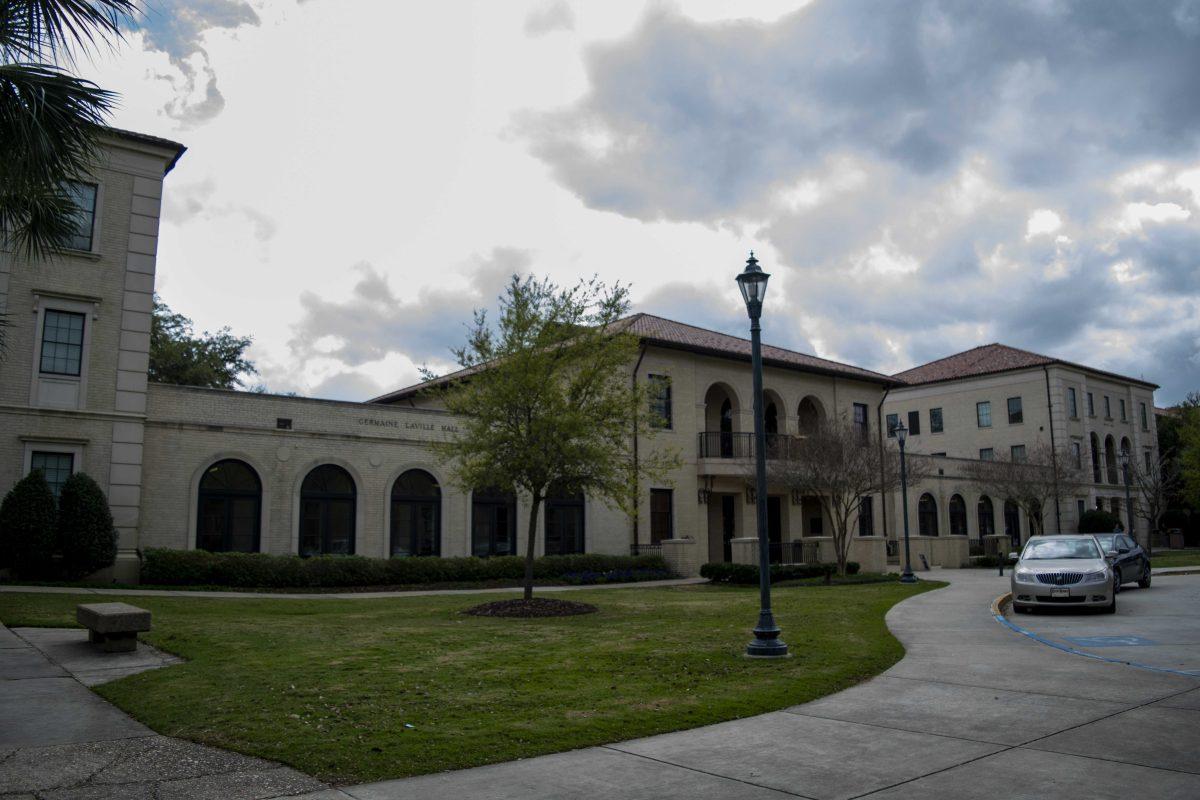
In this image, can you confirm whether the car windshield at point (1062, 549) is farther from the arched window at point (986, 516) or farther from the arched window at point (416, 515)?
the arched window at point (986, 516)

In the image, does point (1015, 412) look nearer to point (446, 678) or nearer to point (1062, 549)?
point (1062, 549)

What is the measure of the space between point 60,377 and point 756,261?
17.6 metres

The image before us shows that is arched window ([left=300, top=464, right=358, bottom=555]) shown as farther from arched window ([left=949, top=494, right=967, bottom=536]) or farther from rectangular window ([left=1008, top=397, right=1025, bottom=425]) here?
rectangular window ([left=1008, top=397, right=1025, bottom=425])

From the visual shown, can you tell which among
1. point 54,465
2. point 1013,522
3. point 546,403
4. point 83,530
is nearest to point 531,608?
point 546,403

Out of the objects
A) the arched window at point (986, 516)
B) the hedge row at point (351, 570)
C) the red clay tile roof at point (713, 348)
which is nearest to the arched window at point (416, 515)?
the hedge row at point (351, 570)

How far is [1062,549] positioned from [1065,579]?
58.9 inches

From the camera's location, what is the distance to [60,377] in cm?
2116

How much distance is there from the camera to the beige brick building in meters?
21.2

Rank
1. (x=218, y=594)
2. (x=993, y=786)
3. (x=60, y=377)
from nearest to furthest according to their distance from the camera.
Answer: (x=993, y=786)
(x=218, y=594)
(x=60, y=377)

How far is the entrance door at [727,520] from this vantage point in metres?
35.5

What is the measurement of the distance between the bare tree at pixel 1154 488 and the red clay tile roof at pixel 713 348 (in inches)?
752

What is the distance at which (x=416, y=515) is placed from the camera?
26547mm


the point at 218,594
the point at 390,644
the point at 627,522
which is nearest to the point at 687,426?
the point at 627,522

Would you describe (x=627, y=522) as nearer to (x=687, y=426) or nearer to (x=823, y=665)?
(x=687, y=426)
